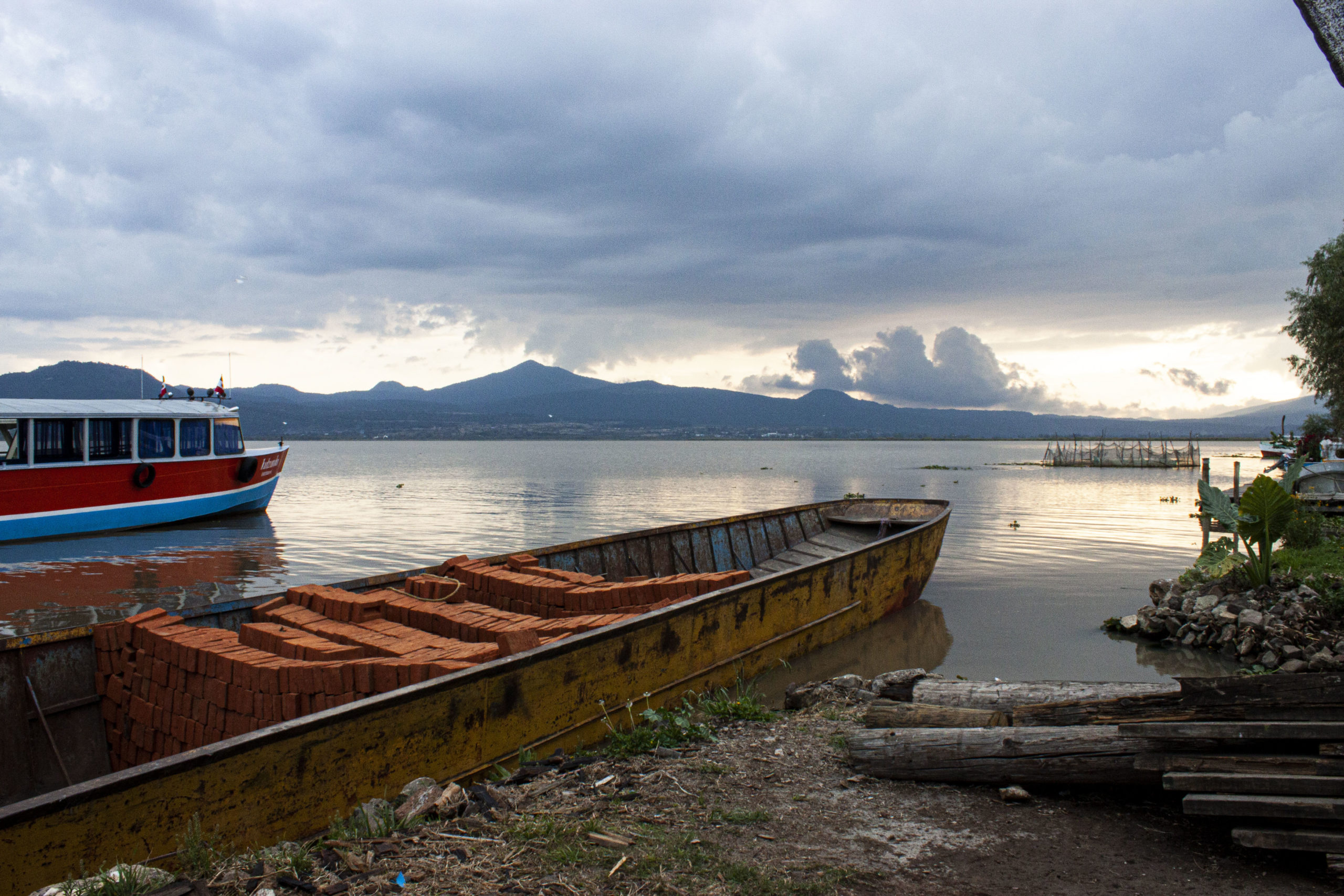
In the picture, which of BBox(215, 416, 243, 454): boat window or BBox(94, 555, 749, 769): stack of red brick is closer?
BBox(94, 555, 749, 769): stack of red brick

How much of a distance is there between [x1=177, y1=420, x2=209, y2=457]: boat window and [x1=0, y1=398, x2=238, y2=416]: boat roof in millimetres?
351

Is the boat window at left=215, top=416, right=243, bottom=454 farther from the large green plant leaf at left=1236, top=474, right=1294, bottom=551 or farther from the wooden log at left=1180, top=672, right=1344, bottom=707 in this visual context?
the wooden log at left=1180, top=672, right=1344, bottom=707

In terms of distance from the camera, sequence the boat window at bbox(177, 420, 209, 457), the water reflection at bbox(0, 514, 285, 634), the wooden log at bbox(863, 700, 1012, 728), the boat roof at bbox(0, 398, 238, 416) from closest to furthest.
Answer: the wooden log at bbox(863, 700, 1012, 728), the water reflection at bbox(0, 514, 285, 634), the boat roof at bbox(0, 398, 238, 416), the boat window at bbox(177, 420, 209, 457)

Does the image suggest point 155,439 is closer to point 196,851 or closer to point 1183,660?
point 196,851

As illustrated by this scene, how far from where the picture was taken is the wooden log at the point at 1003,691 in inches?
231

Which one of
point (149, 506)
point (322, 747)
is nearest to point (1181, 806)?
point (322, 747)

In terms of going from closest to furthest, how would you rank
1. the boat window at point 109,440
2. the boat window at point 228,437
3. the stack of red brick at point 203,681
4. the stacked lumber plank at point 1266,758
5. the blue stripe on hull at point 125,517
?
the stacked lumber plank at point 1266,758 → the stack of red brick at point 203,681 → the blue stripe on hull at point 125,517 → the boat window at point 109,440 → the boat window at point 228,437

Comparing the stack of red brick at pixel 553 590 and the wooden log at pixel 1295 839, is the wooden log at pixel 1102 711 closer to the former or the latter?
the wooden log at pixel 1295 839

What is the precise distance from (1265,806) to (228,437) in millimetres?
26118

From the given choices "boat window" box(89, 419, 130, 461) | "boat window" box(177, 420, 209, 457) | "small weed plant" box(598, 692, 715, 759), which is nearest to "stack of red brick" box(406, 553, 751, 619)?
"small weed plant" box(598, 692, 715, 759)

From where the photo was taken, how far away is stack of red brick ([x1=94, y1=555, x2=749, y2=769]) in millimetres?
5273

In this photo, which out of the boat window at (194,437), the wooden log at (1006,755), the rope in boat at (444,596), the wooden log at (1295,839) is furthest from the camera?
the boat window at (194,437)

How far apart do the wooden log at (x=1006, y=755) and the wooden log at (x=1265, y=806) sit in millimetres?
438

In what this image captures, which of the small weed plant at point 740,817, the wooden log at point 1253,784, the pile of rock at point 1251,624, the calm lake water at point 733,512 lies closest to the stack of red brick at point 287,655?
the small weed plant at point 740,817
